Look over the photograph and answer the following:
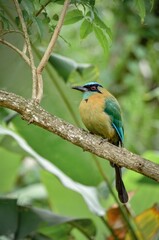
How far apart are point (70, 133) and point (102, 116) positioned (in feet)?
2.44

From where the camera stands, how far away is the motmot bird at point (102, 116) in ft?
8.16

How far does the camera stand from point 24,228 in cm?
281

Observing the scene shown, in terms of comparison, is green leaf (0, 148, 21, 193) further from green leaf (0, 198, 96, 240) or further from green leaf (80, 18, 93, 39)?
green leaf (80, 18, 93, 39)

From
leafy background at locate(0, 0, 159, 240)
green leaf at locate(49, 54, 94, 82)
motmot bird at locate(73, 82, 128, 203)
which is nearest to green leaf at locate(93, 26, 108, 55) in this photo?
leafy background at locate(0, 0, 159, 240)

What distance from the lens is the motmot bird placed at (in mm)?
2488

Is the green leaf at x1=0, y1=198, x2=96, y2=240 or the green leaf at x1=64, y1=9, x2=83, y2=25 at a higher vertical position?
the green leaf at x1=64, y1=9, x2=83, y2=25

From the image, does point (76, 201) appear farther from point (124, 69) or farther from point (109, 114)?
point (124, 69)

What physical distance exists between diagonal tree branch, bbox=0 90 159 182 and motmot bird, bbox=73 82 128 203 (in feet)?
2.10

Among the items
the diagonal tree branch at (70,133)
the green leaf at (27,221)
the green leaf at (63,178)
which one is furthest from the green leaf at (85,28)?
the green leaf at (27,221)

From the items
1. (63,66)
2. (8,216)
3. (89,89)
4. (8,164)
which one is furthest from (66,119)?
(8,164)

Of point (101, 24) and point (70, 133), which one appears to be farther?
point (101, 24)

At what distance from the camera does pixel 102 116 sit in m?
2.52

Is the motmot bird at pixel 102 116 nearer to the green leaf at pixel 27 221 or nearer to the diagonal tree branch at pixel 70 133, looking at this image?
the green leaf at pixel 27 221

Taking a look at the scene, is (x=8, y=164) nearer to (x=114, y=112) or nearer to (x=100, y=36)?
(x=114, y=112)
